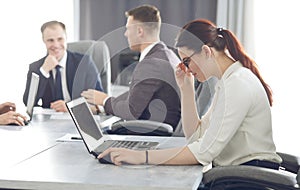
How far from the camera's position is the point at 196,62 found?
220 centimetres

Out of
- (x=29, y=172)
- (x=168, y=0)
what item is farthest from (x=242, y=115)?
(x=168, y=0)

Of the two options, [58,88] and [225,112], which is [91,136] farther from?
[58,88]

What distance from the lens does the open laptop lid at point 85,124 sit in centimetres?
212

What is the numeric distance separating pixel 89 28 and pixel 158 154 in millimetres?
3412

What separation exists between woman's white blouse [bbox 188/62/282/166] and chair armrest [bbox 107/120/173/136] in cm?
77

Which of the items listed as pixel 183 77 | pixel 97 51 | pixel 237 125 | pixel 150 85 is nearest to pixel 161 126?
pixel 150 85

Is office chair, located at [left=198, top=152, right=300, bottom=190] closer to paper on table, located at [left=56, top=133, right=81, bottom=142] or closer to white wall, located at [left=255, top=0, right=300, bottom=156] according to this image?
paper on table, located at [left=56, top=133, right=81, bottom=142]

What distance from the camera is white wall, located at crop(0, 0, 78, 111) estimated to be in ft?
16.3

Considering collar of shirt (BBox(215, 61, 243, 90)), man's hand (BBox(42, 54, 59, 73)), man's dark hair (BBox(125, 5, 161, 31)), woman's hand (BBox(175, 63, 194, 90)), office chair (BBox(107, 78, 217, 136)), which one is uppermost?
man's dark hair (BBox(125, 5, 161, 31))

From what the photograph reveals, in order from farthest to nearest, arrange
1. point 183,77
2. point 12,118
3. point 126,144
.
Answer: point 12,118
point 183,77
point 126,144

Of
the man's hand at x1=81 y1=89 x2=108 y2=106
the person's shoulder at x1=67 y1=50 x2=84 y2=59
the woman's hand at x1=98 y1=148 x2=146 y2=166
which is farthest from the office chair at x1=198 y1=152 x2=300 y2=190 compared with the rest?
the person's shoulder at x1=67 y1=50 x2=84 y2=59

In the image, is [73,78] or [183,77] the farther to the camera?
[73,78]

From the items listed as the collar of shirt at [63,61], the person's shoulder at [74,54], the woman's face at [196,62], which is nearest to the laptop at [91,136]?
the woman's face at [196,62]

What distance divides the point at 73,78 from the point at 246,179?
6.96 ft
